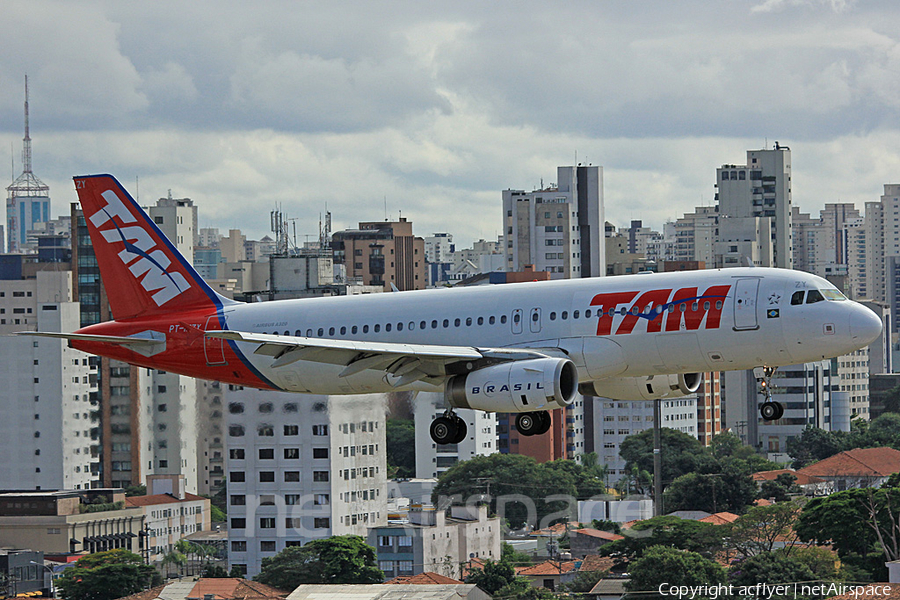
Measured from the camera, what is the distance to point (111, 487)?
172 m

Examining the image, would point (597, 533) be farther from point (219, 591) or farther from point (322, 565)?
point (219, 591)

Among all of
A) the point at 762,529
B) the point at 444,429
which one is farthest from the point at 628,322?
the point at 762,529

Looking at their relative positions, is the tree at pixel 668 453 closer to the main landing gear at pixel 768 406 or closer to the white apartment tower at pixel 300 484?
the white apartment tower at pixel 300 484

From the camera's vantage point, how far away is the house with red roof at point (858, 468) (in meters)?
164

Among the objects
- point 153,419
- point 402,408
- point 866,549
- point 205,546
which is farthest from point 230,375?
point 205,546

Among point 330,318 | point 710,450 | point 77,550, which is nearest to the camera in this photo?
point 330,318

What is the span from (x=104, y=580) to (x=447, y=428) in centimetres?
7582

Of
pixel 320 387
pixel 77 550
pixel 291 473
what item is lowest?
pixel 77 550

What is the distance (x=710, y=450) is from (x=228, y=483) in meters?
88.3

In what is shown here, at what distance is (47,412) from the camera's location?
561ft

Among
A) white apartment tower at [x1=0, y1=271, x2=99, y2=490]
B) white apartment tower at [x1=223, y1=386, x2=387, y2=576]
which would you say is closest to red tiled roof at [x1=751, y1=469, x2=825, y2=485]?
white apartment tower at [x1=223, y1=386, x2=387, y2=576]

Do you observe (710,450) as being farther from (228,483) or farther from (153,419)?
(153,419)

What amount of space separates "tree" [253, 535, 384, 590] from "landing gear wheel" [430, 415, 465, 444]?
61.9m

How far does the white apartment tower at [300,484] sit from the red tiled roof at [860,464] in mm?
64347
